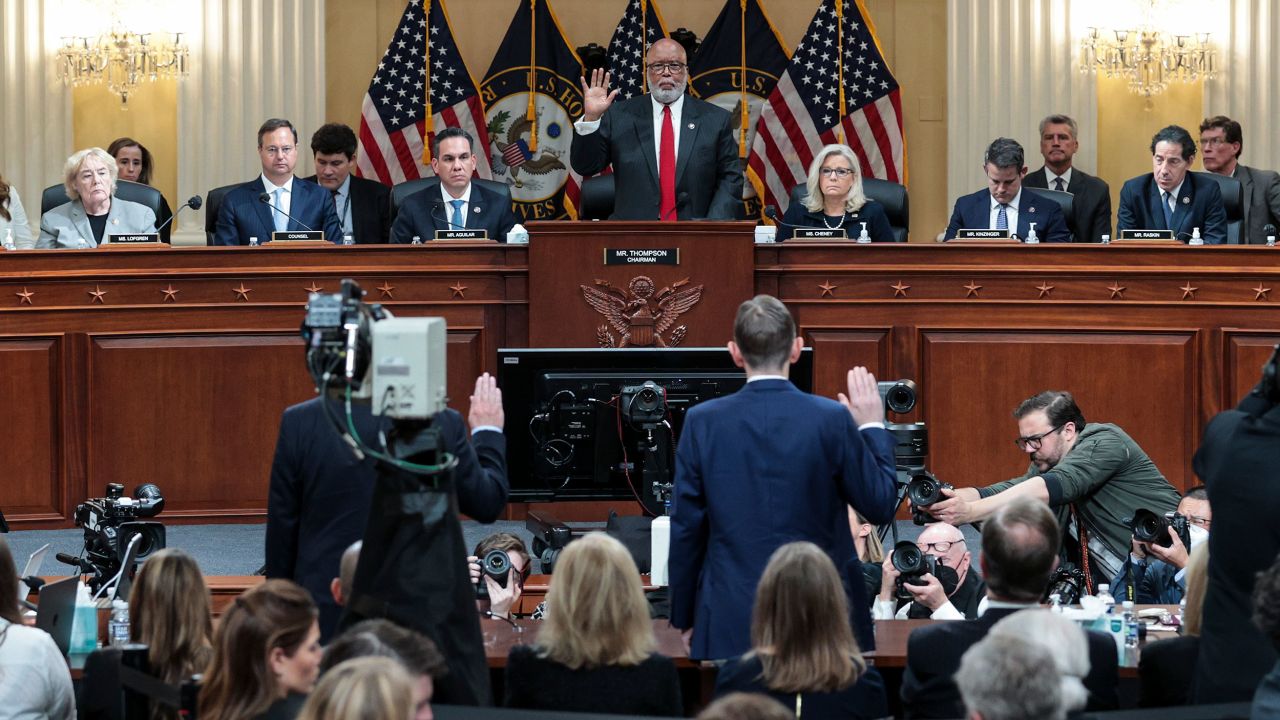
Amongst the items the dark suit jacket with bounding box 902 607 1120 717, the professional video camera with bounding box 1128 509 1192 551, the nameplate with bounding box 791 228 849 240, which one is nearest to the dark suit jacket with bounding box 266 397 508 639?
the dark suit jacket with bounding box 902 607 1120 717

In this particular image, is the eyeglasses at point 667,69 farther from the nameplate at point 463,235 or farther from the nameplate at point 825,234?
the nameplate at point 463,235

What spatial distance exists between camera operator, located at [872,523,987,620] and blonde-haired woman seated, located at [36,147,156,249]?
15.9 ft

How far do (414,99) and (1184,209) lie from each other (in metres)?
5.40

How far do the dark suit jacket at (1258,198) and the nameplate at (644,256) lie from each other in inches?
160

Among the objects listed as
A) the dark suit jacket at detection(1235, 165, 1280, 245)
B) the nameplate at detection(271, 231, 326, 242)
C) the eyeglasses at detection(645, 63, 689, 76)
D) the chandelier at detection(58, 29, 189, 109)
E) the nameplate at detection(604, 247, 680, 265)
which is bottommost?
the nameplate at detection(604, 247, 680, 265)

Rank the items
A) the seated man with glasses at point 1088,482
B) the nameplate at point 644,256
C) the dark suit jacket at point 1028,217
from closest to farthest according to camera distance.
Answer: the seated man with glasses at point 1088,482
the nameplate at point 644,256
the dark suit jacket at point 1028,217

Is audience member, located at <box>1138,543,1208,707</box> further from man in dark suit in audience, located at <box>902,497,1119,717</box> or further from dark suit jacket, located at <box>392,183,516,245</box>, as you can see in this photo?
dark suit jacket, located at <box>392,183,516,245</box>

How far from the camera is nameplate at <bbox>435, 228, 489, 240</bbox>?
8.24 meters

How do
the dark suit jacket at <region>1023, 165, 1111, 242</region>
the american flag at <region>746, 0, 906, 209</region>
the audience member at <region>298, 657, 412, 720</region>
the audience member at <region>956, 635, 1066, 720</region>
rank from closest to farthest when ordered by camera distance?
the audience member at <region>298, 657, 412, 720</region> < the audience member at <region>956, 635, 1066, 720</region> < the dark suit jacket at <region>1023, 165, 1111, 242</region> < the american flag at <region>746, 0, 906, 209</region>

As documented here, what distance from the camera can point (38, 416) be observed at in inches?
313

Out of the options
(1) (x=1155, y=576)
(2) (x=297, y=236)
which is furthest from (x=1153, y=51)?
(1) (x=1155, y=576)

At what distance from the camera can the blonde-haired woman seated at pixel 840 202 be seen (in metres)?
8.90

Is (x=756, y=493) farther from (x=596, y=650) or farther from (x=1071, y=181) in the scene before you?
(x=1071, y=181)

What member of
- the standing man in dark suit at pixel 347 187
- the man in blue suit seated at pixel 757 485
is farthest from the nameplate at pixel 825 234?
the man in blue suit seated at pixel 757 485
